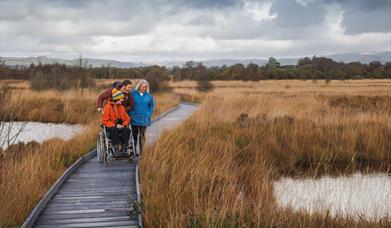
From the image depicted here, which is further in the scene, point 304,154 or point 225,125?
point 225,125

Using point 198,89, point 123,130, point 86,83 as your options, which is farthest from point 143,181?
point 198,89

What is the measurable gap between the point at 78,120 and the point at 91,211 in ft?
45.2

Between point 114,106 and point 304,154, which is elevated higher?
point 114,106

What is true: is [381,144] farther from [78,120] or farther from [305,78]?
[305,78]

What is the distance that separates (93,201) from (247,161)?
4.83 metres

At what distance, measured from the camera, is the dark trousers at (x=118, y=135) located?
26.4 feet

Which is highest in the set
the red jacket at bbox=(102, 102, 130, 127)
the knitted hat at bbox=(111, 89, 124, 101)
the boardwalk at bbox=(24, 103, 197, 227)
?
the knitted hat at bbox=(111, 89, 124, 101)

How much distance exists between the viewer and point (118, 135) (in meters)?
8.09

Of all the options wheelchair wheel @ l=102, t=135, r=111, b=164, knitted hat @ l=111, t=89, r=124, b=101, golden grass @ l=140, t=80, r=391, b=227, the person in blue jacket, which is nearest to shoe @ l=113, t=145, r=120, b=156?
wheelchair wheel @ l=102, t=135, r=111, b=164

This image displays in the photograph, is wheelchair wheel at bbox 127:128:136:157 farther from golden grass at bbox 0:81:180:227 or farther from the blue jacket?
golden grass at bbox 0:81:180:227

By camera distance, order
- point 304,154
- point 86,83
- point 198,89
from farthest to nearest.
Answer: point 198,89 < point 86,83 < point 304,154

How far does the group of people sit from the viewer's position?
317 inches

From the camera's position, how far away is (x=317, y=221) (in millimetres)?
5574

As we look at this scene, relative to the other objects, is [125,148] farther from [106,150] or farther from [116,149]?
[106,150]
